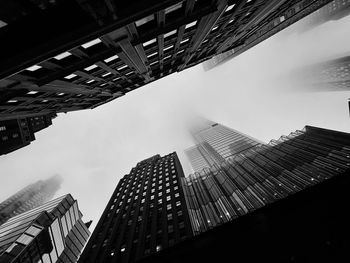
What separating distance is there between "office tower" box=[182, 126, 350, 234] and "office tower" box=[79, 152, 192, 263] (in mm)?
3312

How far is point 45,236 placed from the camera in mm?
30766

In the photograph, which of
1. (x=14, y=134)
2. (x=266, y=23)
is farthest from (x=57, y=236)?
(x=266, y=23)

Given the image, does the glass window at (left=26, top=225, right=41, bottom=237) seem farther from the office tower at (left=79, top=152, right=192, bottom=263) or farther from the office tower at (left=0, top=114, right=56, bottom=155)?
the office tower at (left=0, top=114, right=56, bottom=155)

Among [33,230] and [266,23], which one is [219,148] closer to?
[266,23]

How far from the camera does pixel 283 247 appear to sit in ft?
14.2

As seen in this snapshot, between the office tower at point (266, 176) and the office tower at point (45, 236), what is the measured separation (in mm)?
23999

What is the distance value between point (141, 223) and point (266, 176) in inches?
1340

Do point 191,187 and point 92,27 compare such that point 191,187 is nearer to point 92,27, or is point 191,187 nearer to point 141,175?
point 141,175

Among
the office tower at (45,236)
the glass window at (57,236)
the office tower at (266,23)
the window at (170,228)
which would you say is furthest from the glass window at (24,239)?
the office tower at (266,23)

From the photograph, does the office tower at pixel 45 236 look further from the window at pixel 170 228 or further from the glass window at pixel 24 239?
the window at pixel 170 228

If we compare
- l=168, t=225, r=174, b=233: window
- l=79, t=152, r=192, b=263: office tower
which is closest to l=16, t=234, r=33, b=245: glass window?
l=79, t=152, r=192, b=263: office tower

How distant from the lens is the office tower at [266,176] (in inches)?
1635

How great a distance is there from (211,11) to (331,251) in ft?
48.9

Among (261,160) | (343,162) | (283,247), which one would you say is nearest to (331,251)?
(283,247)
